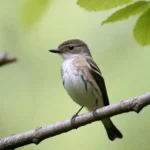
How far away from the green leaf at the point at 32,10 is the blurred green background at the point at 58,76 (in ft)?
4.39

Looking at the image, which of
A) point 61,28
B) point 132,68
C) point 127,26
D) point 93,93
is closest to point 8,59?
point 93,93

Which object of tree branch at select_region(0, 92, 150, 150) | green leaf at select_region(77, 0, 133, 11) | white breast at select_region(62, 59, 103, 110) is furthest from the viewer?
white breast at select_region(62, 59, 103, 110)

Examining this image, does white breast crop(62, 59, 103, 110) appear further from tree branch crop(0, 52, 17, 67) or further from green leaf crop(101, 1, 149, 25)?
green leaf crop(101, 1, 149, 25)

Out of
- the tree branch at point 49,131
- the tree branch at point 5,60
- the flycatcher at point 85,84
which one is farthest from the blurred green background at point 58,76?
the tree branch at point 5,60

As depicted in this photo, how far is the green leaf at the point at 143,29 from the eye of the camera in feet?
6.27

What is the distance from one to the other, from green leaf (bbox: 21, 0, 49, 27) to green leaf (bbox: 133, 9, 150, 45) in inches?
16.9

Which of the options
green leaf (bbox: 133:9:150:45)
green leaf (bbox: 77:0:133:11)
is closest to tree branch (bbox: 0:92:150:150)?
green leaf (bbox: 133:9:150:45)

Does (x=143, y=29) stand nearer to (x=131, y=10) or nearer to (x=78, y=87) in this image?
(x=131, y=10)

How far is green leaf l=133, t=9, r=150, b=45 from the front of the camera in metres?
1.91

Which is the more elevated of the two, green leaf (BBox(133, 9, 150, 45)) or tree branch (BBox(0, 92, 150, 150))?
green leaf (BBox(133, 9, 150, 45))

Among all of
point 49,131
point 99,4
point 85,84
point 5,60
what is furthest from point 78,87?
point 99,4

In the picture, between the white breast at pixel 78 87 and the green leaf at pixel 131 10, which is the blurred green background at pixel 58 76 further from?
the green leaf at pixel 131 10

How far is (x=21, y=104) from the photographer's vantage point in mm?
5000

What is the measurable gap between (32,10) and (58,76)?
9.89 ft
